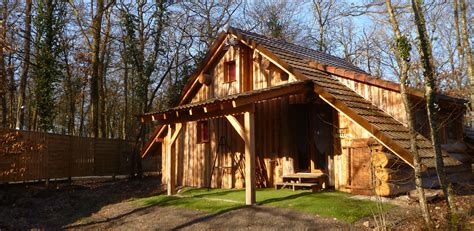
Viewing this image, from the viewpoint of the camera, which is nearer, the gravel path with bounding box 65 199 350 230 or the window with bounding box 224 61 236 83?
the gravel path with bounding box 65 199 350 230

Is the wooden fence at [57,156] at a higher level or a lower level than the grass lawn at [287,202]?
higher

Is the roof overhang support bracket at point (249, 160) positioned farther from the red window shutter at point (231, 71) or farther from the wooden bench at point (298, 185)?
the red window shutter at point (231, 71)

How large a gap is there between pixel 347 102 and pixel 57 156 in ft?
44.8

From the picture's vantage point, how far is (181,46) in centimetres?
2870

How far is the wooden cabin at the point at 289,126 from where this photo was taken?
10.9 meters

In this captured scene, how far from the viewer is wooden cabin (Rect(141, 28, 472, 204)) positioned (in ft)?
35.8

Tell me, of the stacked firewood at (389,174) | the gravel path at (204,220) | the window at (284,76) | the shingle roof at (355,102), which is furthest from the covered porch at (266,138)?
the stacked firewood at (389,174)

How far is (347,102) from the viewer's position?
37.1ft

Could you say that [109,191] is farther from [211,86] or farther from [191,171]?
[211,86]

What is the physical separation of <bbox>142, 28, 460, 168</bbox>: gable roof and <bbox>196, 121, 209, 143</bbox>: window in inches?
101

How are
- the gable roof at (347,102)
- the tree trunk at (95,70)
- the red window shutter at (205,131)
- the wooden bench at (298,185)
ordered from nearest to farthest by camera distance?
Result: the gable roof at (347,102)
the wooden bench at (298,185)
the red window shutter at (205,131)
the tree trunk at (95,70)

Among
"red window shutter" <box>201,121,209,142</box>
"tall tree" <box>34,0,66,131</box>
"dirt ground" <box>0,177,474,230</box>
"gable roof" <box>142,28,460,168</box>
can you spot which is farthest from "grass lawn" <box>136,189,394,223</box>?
"tall tree" <box>34,0,66,131</box>

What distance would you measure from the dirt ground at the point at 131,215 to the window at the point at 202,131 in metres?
2.61

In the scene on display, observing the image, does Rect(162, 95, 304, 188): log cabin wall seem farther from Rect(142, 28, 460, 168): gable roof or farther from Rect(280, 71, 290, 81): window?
Rect(142, 28, 460, 168): gable roof
